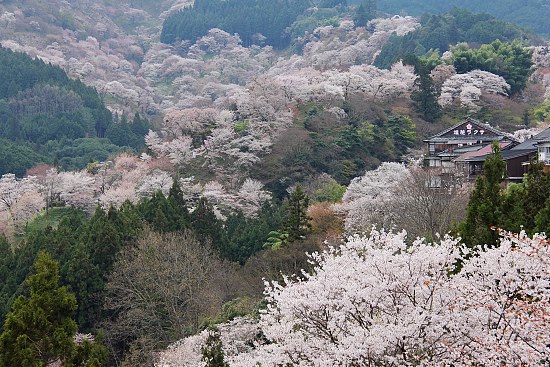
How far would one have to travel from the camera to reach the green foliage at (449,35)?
224ft

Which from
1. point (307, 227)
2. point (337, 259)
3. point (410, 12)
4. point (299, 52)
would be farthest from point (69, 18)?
point (337, 259)

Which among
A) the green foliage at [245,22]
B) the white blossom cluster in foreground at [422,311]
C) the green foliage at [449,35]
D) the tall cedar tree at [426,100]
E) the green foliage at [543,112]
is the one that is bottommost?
the white blossom cluster in foreground at [422,311]

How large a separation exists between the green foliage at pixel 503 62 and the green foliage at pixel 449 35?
16.5 metres

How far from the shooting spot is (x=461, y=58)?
1954 inches

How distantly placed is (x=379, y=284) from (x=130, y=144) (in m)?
58.6

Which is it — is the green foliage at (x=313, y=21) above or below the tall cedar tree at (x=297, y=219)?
above

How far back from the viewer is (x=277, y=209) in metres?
32.4

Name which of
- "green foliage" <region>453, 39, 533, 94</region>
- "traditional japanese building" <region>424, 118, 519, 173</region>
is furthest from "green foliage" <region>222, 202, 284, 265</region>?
"green foliage" <region>453, 39, 533, 94</region>

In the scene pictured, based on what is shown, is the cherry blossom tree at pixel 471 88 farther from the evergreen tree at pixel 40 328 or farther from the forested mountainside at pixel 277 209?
the evergreen tree at pixel 40 328

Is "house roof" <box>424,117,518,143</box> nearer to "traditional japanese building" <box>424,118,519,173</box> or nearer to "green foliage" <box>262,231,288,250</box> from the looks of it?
"traditional japanese building" <box>424,118,519,173</box>

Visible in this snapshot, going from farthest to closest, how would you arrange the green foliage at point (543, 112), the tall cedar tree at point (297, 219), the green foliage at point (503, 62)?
1. the green foliage at point (503, 62)
2. the green foliage at point (543, 112)
3. the tall cedar tree at point (297, 219)

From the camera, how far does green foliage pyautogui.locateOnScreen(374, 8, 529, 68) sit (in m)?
68.1

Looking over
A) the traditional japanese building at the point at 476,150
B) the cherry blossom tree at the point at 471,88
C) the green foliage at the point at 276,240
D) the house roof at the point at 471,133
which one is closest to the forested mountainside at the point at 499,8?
the cherry blossom tree at the point at 471,88

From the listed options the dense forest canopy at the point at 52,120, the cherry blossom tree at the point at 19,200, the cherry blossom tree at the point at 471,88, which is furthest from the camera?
the dense forest canopy at the point at 52,120
